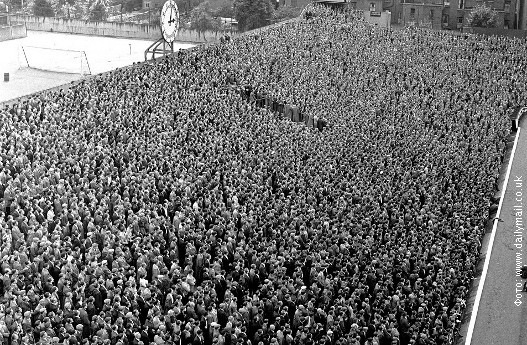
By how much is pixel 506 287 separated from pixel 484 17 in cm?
4183

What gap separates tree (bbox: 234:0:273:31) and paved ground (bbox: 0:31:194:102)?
8128mm

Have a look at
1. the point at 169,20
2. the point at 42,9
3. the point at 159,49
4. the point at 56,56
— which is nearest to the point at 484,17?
the point at 159,49

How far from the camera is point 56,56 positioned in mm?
46781

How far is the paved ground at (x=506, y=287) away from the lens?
1403 cm

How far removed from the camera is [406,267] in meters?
13.9

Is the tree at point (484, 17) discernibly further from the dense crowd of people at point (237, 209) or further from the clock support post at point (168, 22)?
the clock support post at point (168, 22)

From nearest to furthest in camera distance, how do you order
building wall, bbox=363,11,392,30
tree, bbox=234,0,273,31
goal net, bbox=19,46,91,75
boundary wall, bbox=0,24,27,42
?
1. goal net, bbox=19,46,91,75
2. building wall, bbox=363,11,392,30
3. boundary wall, bbox=0,24,27,42
4. tree, bbox=234,0,273,31

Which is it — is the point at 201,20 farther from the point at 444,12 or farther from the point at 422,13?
the point at 444,12

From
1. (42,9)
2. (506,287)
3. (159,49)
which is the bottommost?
(506,287)

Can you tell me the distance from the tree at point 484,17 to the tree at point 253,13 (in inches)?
663

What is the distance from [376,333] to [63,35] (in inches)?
2019

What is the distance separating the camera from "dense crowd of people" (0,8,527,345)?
1202 cm

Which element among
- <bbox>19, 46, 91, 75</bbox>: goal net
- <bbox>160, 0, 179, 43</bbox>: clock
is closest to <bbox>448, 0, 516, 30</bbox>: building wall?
<bbox>19, 46, 91, 75</bbox>: goal net

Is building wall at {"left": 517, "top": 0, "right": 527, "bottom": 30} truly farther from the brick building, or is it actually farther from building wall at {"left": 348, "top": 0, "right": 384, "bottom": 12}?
building wall at {"left": 348, "top": 0, "right": 384, "bottom": 12}
